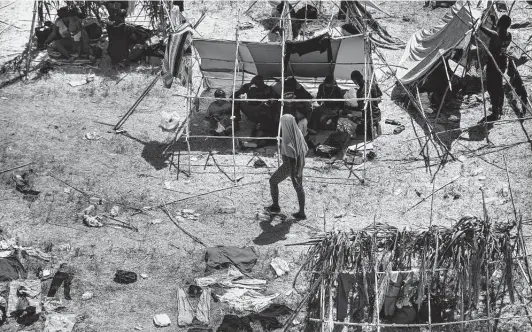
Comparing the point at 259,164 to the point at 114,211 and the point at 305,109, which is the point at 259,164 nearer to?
the point at 305,109

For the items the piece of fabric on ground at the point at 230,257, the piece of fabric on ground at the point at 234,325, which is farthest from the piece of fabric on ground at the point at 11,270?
the piece of fabric on ground at the point at 234,325

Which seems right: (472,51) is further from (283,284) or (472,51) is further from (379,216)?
(283,284)

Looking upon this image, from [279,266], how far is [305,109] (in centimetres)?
301

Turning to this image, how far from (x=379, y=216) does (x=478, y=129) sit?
2448 millimetres

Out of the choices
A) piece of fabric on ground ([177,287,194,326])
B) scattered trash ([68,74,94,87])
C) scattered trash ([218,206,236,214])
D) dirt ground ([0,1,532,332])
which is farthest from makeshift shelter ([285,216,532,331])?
scattered trash ([68,74,94,87])

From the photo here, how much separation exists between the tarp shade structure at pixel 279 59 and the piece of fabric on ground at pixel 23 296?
449cm

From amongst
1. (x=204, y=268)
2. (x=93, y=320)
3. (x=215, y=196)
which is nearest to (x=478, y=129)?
(x=215, y=196)

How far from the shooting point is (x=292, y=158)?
9.60 meters

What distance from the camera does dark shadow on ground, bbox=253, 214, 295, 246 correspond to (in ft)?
32.0

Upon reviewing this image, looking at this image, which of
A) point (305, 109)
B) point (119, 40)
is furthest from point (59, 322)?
point (119, 40)

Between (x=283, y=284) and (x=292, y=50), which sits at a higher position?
(x=292, y=50)

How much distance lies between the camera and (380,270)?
27.0 ft

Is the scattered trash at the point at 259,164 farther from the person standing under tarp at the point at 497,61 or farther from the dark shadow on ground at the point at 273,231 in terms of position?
the person standing under tarp at the point at 497,61

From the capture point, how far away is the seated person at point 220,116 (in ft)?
39.0
